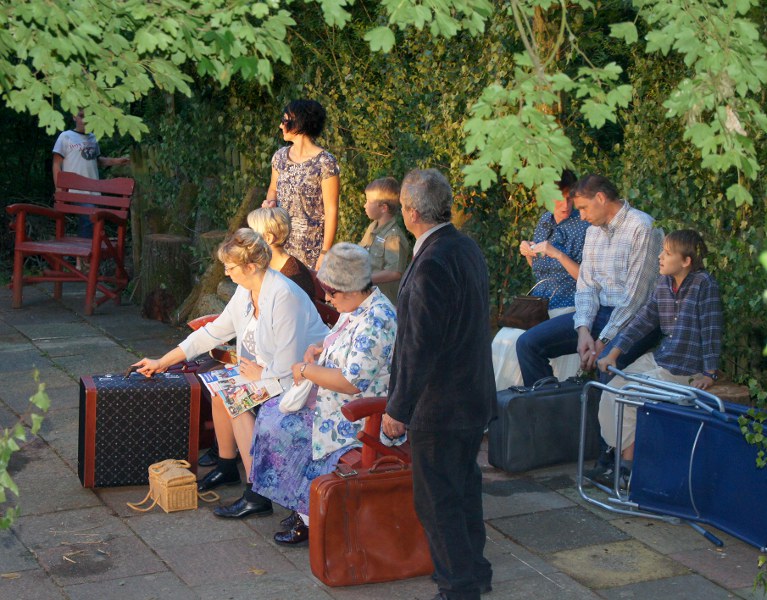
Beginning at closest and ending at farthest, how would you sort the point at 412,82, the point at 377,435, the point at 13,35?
the point at 13,35
the point at 377,435
the point at 412,82

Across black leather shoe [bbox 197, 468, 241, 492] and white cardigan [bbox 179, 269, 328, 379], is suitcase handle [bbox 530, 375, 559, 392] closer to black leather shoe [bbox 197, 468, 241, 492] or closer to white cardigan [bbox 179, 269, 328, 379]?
white cardigan [bbox 179, 269, 328, 379]

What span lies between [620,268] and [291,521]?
2.42 meters

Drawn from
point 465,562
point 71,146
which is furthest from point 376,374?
point 71,146

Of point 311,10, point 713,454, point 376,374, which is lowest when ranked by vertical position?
point 713,454

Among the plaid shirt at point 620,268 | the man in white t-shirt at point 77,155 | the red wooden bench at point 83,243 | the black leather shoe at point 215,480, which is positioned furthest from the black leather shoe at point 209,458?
the man in white t-shirt at point 77,155

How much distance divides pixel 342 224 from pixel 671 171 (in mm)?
3562

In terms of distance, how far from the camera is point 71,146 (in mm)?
12414

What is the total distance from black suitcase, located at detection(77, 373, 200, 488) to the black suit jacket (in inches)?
73.0

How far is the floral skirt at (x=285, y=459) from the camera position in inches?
215

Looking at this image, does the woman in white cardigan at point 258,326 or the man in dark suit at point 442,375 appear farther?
the woman in white cardigan at point 258,326

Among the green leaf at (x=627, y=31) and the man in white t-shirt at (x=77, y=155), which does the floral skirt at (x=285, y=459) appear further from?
the man in white t-shirt at (x=77, y=155)

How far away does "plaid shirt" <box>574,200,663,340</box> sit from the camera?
6570 millimetres

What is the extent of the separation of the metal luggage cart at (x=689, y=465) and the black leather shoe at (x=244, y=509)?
5.50 feet

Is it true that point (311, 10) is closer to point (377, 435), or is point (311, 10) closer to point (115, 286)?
point (115, 286)
